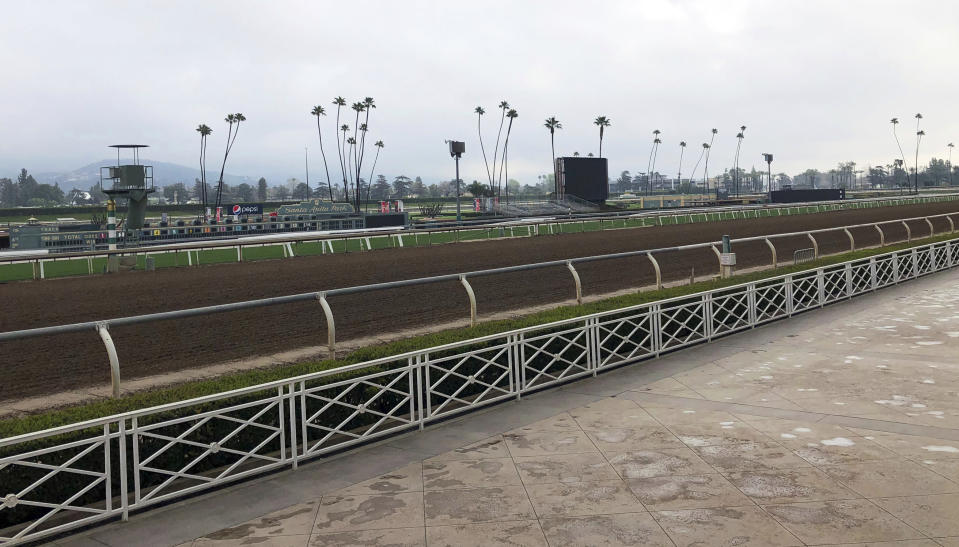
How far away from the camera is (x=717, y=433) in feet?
24.4

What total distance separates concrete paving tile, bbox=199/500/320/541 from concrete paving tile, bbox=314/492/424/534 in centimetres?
8

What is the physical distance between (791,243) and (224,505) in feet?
88.4

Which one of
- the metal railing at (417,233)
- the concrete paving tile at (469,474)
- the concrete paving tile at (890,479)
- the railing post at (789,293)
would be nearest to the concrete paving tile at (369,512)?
the concrete paving tile at (469,474)

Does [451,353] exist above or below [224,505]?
above

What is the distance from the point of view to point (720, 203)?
8412cm

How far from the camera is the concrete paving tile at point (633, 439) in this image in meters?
7.08

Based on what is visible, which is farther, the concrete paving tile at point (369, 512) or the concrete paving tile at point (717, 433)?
the concrete paving tile at point (717, 433)

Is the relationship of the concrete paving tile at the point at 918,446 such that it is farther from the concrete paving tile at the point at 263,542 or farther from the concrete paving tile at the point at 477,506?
the concrete paving tile at the point at 263,542

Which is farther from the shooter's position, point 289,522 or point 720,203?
point 720,203

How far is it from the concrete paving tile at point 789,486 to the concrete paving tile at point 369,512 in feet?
8.21

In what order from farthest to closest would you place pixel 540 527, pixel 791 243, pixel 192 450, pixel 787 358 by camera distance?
pixel 791 243, pixel 787 358, pixel 192 450, pixel 540 527

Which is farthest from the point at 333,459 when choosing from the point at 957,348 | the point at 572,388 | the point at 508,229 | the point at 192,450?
the point at 508,229

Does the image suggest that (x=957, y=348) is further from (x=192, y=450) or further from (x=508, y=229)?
(x=508, y=229)

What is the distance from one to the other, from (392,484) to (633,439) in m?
2.36
